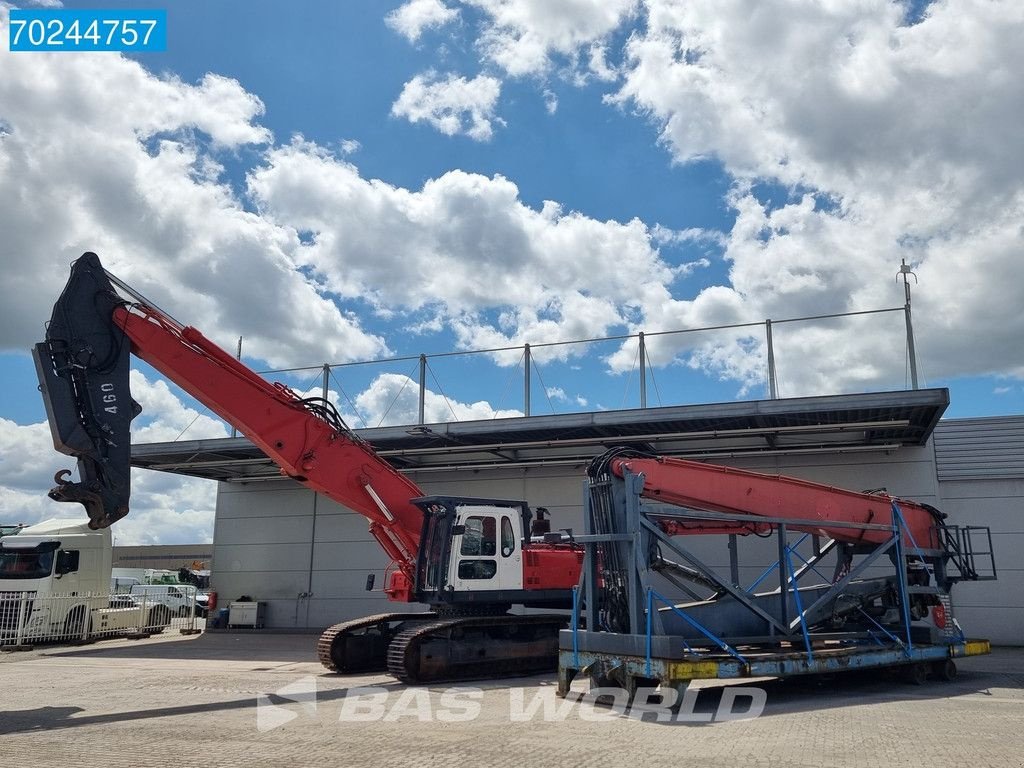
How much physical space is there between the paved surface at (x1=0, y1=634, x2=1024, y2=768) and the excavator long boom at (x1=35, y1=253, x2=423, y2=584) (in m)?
2.81

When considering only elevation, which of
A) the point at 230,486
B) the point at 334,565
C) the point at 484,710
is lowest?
the point at 484,710

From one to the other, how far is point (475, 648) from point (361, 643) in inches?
84.1

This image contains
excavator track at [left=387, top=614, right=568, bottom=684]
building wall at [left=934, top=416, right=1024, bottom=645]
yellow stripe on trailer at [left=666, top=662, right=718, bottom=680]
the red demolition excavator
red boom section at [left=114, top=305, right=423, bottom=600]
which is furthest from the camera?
building wall at [left=934, top=416, right=1024, bottom=645]

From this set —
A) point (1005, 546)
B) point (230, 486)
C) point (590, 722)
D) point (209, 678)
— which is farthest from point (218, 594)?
point (1005, 546)

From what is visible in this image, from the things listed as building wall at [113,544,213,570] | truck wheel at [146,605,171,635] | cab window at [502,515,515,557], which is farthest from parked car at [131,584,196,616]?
building wall at [113,544,213,570]

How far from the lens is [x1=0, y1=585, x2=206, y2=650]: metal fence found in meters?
21.0

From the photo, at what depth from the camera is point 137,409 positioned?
12398mm

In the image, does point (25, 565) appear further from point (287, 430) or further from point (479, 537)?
point (479, 537)

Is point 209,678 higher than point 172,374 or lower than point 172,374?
lower

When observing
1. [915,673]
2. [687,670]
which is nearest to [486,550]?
[687,670]

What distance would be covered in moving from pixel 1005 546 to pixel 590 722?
1383 cm

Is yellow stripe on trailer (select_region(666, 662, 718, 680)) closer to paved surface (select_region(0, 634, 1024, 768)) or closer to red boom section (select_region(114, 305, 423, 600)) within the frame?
paved surface (select_region(0, 634, 1024, 768))

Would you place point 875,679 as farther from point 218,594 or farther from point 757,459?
point 218,594

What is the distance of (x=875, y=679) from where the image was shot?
1305cm
